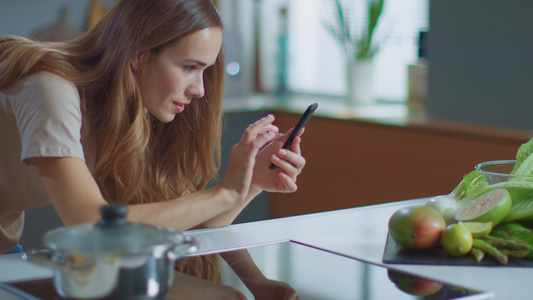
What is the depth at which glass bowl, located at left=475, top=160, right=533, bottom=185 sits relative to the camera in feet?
4.26

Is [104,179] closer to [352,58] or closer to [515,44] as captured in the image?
[515,44]

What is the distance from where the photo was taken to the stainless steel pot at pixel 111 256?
0.80 m

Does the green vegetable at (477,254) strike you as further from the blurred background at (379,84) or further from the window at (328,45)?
the window at (328,45)

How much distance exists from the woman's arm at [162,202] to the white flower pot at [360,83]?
216 cm

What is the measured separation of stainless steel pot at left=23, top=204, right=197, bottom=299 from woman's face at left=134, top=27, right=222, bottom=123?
77 centimetres

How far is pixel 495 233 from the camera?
124 centimetres

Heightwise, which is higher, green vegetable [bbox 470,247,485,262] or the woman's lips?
the woman's lips

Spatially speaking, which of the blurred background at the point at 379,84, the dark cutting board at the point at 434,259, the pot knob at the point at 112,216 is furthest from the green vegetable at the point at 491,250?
the blurred background at the point at 379,84

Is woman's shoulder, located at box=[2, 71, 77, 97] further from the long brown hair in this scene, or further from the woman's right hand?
the woman's right hand

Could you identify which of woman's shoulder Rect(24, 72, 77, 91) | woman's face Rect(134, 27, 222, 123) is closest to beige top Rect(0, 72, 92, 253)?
woman's shoulder Rect(24, 72, 77, 91)

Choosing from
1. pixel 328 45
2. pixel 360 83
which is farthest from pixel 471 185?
pixel 328 45

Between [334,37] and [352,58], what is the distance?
14 cm

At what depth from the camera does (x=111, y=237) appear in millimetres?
803

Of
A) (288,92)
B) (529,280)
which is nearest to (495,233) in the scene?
(529,280)
